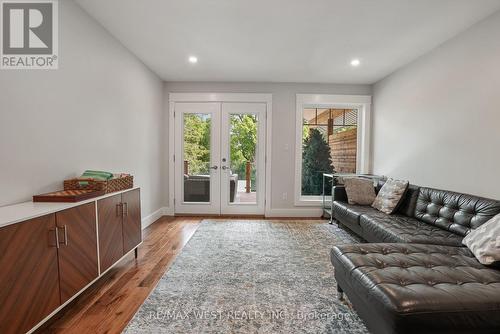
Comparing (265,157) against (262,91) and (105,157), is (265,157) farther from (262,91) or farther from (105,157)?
(105,157)

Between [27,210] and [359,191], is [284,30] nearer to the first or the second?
[359,191]

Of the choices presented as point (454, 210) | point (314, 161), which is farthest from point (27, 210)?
point (314, 161)

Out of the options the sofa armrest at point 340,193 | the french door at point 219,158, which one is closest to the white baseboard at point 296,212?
the french door at point 219,158

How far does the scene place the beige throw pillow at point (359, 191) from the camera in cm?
347

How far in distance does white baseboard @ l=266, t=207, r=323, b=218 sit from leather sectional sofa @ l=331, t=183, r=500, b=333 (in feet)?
6.05

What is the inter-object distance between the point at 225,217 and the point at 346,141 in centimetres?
264

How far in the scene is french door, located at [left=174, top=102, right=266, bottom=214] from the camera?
14.5 ft

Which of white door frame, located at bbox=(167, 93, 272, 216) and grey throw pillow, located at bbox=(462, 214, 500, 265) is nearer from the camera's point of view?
grey throw pillow, located at bbox=(462, 214, 500, 265)

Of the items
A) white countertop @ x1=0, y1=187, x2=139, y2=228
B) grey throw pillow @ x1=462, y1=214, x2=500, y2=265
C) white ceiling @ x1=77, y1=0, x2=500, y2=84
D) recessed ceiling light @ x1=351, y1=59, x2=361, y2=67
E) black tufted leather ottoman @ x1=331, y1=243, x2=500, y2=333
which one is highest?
recessed ceiling light @ x1=351, y1=59, x2=361, y2=67

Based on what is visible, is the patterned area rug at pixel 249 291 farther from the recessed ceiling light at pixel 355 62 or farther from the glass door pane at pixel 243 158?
the recessed ceiling light at pixel 355 62

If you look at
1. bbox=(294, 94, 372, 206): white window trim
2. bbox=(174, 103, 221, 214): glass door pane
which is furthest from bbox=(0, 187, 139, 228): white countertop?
bbox=(294, 94, 372, 206): white window trim

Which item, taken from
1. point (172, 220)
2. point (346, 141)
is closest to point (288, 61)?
point (346, 141)

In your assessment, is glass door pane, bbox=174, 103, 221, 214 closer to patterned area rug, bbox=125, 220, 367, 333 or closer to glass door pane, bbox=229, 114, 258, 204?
glass door pane, bbox=229, 114, 258, 204

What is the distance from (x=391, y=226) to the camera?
8.05 feet
